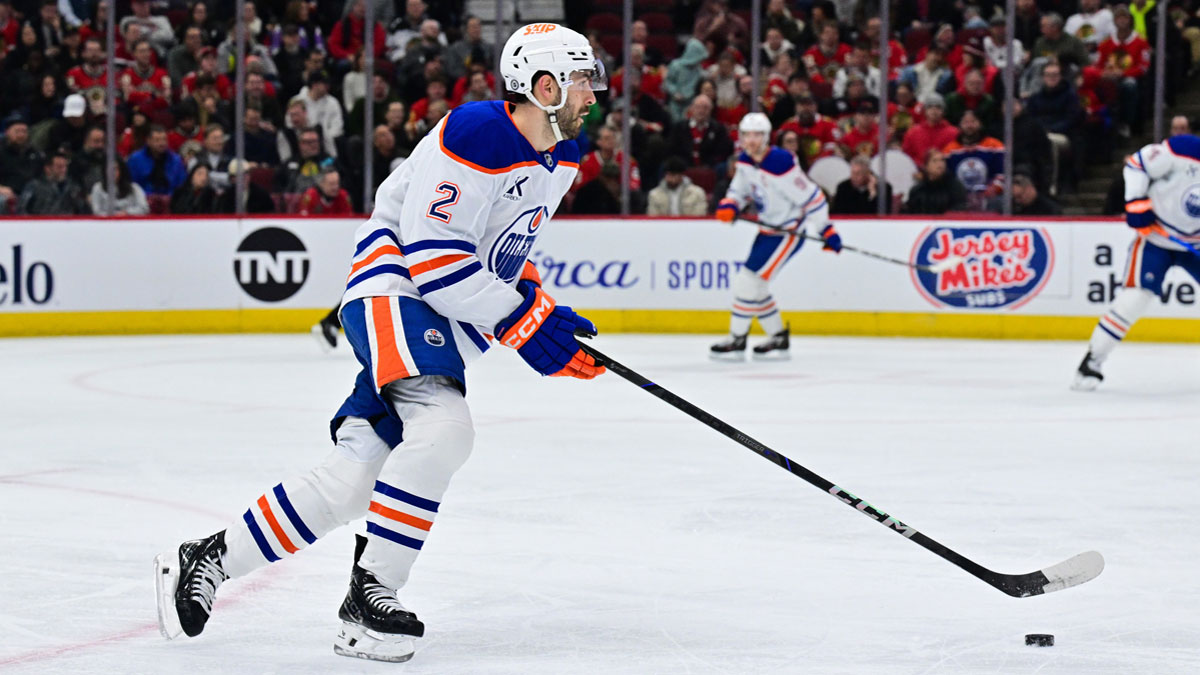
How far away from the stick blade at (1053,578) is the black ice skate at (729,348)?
5448 mm

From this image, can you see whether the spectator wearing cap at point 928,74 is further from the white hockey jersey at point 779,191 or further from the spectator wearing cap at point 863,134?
the white hockey jersey at point 779,191

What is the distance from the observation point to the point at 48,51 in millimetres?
9711

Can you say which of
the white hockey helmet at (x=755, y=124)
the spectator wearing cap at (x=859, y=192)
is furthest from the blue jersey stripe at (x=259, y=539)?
the spectator wearing cap at (x=859, y=192)

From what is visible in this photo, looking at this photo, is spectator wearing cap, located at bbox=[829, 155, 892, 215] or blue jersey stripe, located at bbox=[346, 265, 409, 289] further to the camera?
spectator wearing cap, located at bbox=[829, 155, 892, 215]

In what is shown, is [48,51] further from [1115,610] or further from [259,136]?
[1115,610]

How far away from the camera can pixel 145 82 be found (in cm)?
968

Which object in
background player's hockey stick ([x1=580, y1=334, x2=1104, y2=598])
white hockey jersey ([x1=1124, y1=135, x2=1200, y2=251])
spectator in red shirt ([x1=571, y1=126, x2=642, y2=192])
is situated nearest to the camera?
background player's hockey stick ([x1=580, y1=334, x2=1104, y2=598])

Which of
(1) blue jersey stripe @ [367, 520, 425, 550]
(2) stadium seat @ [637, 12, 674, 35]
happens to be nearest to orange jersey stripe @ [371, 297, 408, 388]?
(1) blue jersey stripe @ [367, 520, 425, 550]

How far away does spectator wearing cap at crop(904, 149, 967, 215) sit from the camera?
966 centimetres

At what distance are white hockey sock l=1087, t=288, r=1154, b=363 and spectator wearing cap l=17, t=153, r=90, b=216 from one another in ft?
19.3

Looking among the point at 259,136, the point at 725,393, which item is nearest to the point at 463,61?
the point at 259,136

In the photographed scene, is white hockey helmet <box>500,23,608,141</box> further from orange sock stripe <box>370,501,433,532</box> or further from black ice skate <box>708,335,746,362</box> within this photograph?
black ice skate <box>708,335,746,362</box>

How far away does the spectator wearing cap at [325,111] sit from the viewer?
9.88m

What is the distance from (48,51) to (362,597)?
8027 millimetres
